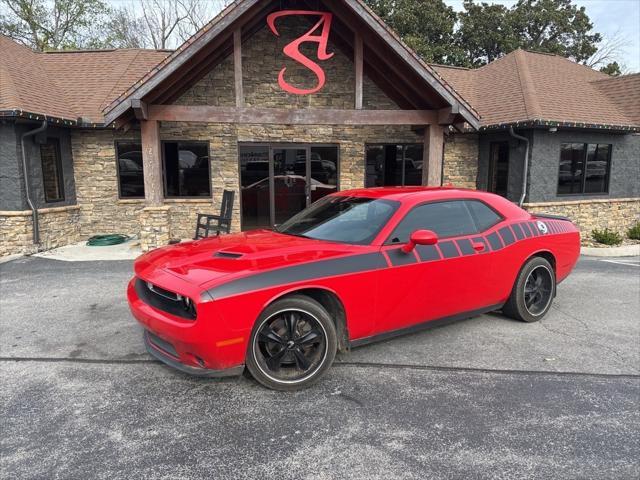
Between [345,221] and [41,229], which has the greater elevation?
[345,221]

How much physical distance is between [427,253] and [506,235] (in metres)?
1.18

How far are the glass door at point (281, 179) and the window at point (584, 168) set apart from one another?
6.14 metres

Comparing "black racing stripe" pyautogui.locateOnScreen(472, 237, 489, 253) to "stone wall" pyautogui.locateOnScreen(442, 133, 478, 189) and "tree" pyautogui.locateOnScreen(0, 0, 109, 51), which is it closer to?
"stone wall" pyautogui.locateOnScreen(442, 133, 478, 189)

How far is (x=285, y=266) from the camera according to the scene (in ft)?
11.0

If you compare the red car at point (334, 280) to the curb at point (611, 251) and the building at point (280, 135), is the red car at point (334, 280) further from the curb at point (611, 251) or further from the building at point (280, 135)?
the curb at point (611, 251)

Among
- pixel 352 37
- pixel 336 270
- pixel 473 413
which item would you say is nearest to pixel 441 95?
pixel 352 37

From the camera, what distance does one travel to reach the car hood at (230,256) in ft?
10.7

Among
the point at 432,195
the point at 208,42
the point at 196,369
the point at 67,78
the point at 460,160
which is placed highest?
the point at 67,78

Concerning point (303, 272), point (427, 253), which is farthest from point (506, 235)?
point (303, 272)

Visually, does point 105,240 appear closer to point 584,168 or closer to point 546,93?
point 546,93

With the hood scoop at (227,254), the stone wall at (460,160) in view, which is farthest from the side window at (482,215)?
the stone wall at (460,160)

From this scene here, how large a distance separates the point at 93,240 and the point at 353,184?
661 cm

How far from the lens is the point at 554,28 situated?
27.8 m

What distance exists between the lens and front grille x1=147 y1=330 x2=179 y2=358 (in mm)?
3242
